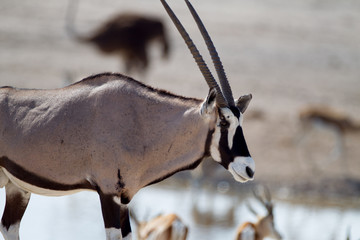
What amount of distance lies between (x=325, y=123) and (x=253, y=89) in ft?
14.0

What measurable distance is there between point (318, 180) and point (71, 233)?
6030 millimetres

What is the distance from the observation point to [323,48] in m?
25.1

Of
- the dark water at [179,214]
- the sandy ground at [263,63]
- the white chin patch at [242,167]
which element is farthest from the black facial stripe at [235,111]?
the sandy ground at [263,63]

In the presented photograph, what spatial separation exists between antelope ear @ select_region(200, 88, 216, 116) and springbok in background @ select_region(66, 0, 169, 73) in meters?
13.6

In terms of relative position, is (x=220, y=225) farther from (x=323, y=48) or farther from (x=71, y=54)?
(x=323, y=48)

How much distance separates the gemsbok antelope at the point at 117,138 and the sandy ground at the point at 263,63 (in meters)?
8.53

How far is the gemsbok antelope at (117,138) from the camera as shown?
16.6 feet

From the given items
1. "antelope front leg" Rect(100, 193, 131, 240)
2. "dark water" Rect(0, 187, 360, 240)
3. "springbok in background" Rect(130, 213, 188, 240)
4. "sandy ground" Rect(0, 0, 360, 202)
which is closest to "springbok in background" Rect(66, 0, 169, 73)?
"sandy ground" Rect(0, 0, 360, 202)

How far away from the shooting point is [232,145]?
196 inches

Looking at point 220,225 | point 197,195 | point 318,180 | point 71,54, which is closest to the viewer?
point 220,225

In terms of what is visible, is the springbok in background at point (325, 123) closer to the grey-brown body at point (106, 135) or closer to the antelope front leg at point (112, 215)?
the grey-brown body at point (106, 135)

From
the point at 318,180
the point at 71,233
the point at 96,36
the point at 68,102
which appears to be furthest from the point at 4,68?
the point at 68,102

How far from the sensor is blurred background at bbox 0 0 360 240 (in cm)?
1138

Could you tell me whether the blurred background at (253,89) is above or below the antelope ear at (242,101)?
below
